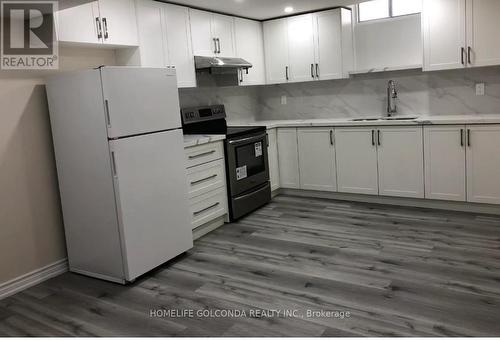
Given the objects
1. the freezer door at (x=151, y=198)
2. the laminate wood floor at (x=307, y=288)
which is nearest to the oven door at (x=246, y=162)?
the laminate wood floor at (x=307, y=288)

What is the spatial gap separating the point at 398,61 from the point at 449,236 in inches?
83.8

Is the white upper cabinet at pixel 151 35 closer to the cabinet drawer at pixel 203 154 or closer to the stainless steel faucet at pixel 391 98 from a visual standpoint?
the cabinet drawer at pixel 203 154

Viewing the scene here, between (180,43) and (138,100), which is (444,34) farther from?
(138,100)

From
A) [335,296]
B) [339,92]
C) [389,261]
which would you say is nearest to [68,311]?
[335,296]

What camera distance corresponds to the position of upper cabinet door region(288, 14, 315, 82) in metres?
5.19

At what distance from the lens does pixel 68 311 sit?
2859 mm

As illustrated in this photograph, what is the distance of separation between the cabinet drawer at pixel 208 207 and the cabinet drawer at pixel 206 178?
0.06 m

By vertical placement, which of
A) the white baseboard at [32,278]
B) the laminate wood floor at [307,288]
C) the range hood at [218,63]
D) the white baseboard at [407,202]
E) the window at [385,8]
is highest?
the window at [385,8]

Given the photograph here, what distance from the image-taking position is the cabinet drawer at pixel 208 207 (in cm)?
400

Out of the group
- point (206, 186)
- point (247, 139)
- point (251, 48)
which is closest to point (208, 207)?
point (206, 186)

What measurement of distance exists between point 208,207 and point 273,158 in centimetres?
138

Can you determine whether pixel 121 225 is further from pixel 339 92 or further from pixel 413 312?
pixel 339 92

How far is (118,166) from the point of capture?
304 cm

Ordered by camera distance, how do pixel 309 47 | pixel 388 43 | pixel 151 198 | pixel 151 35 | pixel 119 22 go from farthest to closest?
pixel 309 47
pixel 388 43
pixel 151 35
pixel 119 22
pixel 151 198
